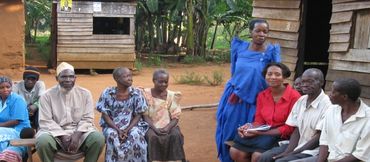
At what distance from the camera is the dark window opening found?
1666cm

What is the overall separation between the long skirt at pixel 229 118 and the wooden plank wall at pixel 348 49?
2.06 m

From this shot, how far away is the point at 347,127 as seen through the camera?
391cm

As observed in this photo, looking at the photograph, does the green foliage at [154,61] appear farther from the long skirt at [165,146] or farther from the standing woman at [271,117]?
the standing woman at [271,117]

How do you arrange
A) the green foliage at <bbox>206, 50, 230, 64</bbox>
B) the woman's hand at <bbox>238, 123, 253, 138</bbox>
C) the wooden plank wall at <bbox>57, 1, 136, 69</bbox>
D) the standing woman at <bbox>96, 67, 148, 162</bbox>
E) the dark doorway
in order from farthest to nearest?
the green foliage at <bbox>206, 50, 230, 64</bbox>
the wooden plank wall at <bbox>57, 1, 136, 69</bbox>
the dark doorway
the standing woman at <bbox>96, 67, 148, 162</bbox>
the woman's hand at <bbox>238, 123, 253, 138</bbox>

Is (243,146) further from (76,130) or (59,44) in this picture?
(59,44)

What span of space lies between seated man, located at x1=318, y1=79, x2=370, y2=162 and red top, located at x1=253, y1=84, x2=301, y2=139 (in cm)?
62

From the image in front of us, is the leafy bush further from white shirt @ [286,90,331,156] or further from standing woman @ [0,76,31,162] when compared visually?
white shirt @ [286,90,331,156]

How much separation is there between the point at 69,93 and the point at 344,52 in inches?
146

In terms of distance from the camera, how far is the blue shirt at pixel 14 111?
17.1 ft

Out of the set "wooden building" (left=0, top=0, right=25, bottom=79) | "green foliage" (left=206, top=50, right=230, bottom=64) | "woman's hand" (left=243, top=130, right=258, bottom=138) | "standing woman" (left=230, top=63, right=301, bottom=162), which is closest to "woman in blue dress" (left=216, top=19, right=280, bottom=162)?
"standing woman" (left=230, top=63, right=301, bottom=162)

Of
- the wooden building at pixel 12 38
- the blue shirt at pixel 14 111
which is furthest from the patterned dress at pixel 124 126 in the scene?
the wooden building at pixel 12 38

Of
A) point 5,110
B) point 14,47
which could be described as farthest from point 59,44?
point 5,110

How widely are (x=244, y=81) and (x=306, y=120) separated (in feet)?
2.78

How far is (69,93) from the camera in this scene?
515 cm
